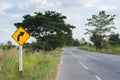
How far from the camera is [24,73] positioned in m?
16.9

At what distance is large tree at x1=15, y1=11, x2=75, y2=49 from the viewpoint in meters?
54.8

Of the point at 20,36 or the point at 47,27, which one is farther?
the point at 47,27

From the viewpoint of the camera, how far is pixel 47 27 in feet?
178

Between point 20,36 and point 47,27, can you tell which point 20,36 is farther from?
point 47,27

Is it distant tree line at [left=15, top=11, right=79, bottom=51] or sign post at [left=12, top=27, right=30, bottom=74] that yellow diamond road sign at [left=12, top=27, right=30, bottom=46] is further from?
distant tree line at [left=15, top=11, right=79, bottom=51]

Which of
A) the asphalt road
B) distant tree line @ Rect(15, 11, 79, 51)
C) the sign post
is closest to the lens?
the sign post

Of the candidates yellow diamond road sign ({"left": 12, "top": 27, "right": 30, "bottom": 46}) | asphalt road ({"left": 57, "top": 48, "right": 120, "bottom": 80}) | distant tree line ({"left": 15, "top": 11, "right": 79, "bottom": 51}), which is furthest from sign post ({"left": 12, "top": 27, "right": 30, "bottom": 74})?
distant tree line ({"left": 15, "top": 11, "right": 79, "bottom": 51})

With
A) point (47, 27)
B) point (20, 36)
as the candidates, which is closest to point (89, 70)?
point (20, 36)

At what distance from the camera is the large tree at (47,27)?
54750 mm

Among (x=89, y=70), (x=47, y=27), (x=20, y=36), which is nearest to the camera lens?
(x=20, y=36)

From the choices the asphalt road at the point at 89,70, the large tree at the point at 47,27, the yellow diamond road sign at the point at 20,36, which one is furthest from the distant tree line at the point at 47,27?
the yellow diamond road sign at the point at 20,36

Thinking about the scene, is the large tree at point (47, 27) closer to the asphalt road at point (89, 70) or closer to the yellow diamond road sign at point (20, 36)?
the asphalt road at point (89, 70)

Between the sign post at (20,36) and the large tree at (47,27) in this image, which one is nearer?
the sign post at (20,36)

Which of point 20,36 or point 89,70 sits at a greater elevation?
point 20,36
